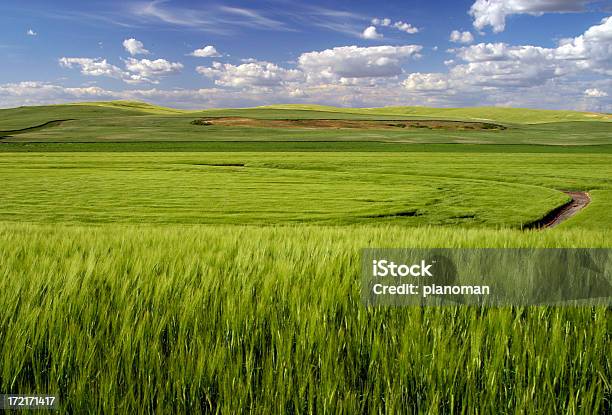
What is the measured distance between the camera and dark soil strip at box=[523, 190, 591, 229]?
18.2 m

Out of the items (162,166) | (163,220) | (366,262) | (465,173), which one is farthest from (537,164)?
(366,262)

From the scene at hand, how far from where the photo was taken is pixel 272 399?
6.04ft

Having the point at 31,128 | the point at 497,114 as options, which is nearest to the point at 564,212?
the point at 31,128

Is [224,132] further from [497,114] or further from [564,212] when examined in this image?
[497,114]

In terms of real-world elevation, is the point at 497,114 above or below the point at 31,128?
above

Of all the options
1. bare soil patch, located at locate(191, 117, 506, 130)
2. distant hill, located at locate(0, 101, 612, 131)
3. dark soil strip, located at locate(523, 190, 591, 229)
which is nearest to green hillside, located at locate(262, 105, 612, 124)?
distant hill, located at locate(0, 101, 612, 131)

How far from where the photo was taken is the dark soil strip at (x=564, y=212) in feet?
59.6

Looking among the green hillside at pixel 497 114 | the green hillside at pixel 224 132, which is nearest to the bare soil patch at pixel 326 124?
the green hillside at pixel 224 132

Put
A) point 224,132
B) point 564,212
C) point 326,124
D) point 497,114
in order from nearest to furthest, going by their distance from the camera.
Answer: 1. point 564,212
2. point 224,132
3. point 326,124
4. point 497,114

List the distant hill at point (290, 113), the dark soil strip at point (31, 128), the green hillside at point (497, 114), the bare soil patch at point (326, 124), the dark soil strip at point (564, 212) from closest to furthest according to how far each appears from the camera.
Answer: the dark soil strip at point (564, 212) → the dark soil strip at point (31, 128) → the bare soil patch at point (326, 124) → the distant hill at point (290, 113) → the green hillside at point (497, 114)

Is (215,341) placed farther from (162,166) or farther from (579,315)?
(162,166)

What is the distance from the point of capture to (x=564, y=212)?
20.4 meters

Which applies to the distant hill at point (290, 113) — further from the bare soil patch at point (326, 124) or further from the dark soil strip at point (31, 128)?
the bare soil patch at point (326, 124)

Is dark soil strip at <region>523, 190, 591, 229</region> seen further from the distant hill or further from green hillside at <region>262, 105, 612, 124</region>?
green hillside at <region>262, 105, 612, 124</region>
